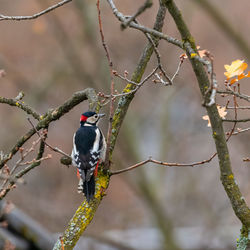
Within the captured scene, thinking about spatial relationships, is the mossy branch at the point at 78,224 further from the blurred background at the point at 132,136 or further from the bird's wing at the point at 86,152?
the blurred background at the point at 132,136

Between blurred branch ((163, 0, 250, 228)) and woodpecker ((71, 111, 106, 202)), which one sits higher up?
woodpecker ((71, 111, 106, 202))

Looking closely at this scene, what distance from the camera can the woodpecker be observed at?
3.70 meters

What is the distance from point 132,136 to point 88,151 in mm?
4683

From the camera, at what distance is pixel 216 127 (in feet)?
8.20

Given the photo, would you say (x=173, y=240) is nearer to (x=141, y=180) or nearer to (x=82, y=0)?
(x=141, y=180)

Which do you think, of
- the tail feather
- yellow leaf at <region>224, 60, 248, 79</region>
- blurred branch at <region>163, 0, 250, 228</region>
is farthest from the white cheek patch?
blurred branch at <region>163, 0, 250, 228</region>

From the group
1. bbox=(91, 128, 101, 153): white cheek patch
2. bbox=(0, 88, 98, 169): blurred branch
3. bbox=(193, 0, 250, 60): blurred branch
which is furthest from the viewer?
bbox=(193, 0, 250, 60): blurred branch

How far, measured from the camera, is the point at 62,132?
12891 mm

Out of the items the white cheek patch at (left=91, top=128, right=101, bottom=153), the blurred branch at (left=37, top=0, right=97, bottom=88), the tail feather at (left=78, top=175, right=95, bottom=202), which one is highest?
the blurred branch at (left=37, top=0, right=97, bottom=88)

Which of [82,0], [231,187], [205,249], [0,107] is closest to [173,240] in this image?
[205,249]

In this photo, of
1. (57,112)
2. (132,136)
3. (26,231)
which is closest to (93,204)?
(57,112)

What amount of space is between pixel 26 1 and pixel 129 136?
656 centimetres

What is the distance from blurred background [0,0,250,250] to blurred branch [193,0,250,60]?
14 millimetres

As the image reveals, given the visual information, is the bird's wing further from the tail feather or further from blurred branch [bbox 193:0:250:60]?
blurred branch [bbox 193:0:250:60]
